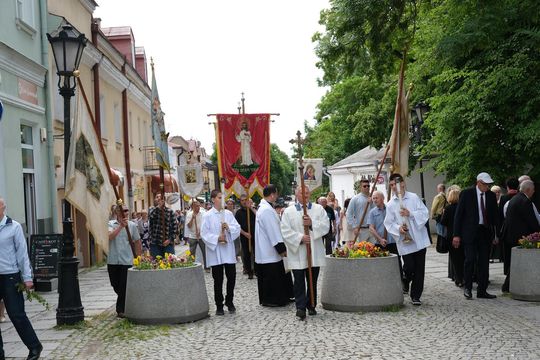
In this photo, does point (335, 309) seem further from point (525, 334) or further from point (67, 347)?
point (67, 347)


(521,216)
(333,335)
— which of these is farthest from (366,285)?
(521,216)

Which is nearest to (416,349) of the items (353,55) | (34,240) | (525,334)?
(525,334)

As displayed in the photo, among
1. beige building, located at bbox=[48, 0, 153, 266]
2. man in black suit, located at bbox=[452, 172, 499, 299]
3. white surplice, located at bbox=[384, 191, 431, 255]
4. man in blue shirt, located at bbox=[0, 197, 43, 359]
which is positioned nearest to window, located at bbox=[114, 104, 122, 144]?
beige building, located at bbox=[48, 0, 153, 266]

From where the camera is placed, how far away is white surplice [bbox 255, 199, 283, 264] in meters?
11.1

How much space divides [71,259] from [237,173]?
11.3 meters

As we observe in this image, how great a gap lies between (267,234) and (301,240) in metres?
1.15

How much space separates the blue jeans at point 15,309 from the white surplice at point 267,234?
13.7ft

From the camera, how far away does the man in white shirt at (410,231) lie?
10883mm

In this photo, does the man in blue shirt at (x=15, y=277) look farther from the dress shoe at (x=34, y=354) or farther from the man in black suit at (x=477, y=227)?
the man in black suit at (x=477, y=227)

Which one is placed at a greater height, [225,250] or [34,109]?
[34,109]

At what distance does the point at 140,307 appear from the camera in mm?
10055

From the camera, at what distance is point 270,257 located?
11.4m

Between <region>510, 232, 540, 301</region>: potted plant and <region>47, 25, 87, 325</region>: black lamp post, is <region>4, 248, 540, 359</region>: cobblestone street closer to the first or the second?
<region>510, 232, 540, 301</region>: potted plant

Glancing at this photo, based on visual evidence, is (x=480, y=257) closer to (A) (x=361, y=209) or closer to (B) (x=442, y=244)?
(B) (x=442, y=244)
